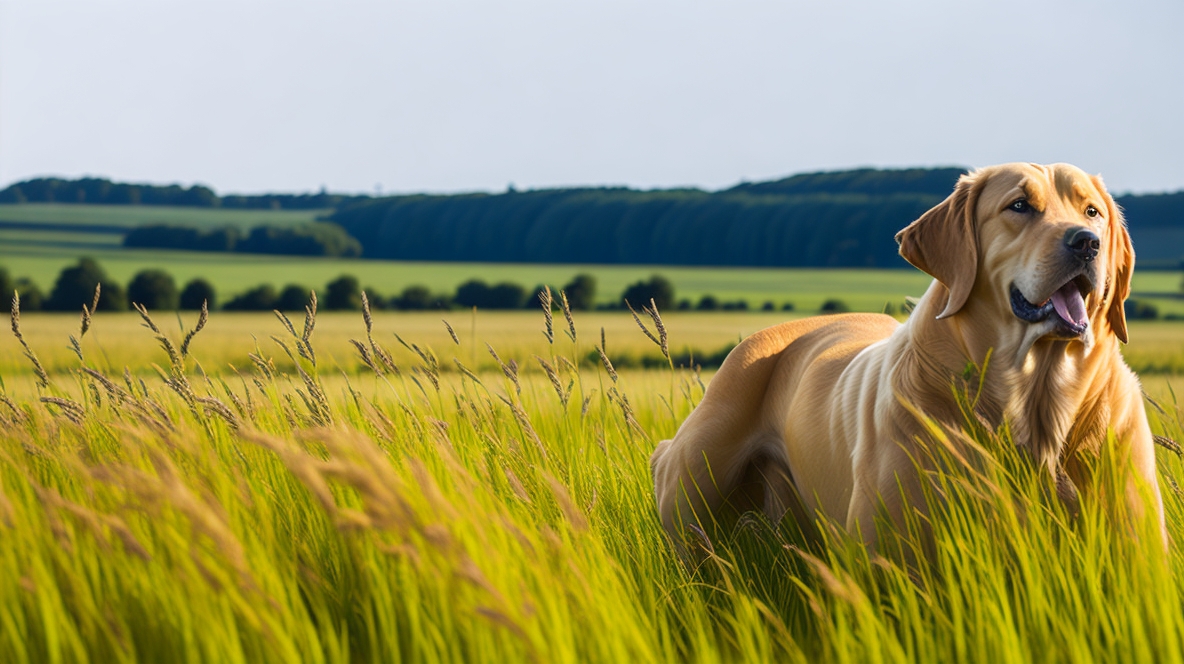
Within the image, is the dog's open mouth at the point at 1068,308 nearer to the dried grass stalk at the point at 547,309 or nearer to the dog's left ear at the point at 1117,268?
the dog's left ear at the point at 1117,268

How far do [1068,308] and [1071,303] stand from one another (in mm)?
19

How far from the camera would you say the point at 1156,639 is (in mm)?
2043

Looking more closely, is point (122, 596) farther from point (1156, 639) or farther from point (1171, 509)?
point (1171, 509)

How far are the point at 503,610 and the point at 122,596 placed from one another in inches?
42.6

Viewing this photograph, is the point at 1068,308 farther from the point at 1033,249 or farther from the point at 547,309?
the point at 547,309

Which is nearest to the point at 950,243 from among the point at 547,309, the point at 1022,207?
the point at 1022,207

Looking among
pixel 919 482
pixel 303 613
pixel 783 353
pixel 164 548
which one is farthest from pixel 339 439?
pixel 783 353

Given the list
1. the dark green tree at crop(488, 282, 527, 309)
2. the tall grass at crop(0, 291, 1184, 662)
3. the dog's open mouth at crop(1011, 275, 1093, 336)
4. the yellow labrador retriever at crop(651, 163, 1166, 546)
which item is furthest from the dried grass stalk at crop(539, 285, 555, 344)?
the dark green tree at crop(488, 282, 527, 309)

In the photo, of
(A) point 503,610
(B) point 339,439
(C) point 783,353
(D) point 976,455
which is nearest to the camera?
(A) point 503,610

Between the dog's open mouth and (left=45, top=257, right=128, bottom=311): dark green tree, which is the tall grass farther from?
(left=45, top=257, right=128, bottom=311): dark green tree

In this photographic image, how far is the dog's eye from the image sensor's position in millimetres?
2660

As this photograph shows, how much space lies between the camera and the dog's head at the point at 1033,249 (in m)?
2.50

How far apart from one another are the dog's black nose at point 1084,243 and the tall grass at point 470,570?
56 cm

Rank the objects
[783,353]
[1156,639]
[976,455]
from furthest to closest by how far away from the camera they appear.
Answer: [783,353]
[976,455]
[1156,639]
